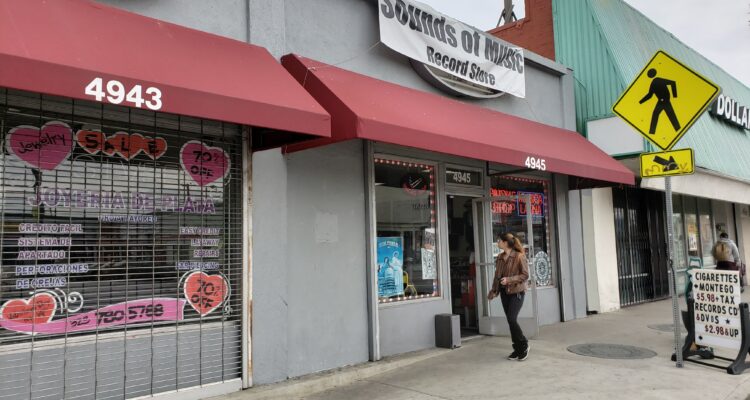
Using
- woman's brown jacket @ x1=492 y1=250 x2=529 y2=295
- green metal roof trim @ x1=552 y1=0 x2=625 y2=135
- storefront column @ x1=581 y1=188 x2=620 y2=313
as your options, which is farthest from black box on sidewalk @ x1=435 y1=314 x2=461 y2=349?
green metal roof trim @ x1=552 y1=0 x2=625 y2=135

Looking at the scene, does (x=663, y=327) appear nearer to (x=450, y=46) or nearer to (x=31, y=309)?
(x=450, y=46)

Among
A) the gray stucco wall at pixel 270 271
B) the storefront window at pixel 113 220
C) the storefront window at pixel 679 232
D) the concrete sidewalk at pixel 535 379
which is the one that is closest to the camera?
the storefront window at pixel 113 220

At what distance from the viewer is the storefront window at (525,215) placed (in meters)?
9.34

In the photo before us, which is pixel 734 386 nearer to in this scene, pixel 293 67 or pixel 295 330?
pixel 295 330

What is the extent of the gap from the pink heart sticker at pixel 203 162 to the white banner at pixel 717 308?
593cm

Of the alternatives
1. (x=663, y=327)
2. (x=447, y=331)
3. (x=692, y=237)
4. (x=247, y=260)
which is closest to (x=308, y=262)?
(x=247, y=260)

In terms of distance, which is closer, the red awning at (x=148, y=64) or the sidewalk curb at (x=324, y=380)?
the red awning at (x=148, y=64)

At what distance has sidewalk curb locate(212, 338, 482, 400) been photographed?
18.0 feet

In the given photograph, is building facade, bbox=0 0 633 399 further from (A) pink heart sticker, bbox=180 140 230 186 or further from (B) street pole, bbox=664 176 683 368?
(B) street pole, bbox=664 176 683 368

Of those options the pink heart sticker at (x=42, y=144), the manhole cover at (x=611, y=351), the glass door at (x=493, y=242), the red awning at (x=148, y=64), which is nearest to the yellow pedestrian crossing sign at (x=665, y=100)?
the glass door at (x=493, y=242)

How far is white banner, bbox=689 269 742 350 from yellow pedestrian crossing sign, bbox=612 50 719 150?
1748 mm

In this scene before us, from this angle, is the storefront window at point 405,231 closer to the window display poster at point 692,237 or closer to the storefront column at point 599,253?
the storefront column at point 599,253

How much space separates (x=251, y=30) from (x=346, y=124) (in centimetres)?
152

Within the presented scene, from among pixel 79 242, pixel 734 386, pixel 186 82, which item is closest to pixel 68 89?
pixel 186 82
